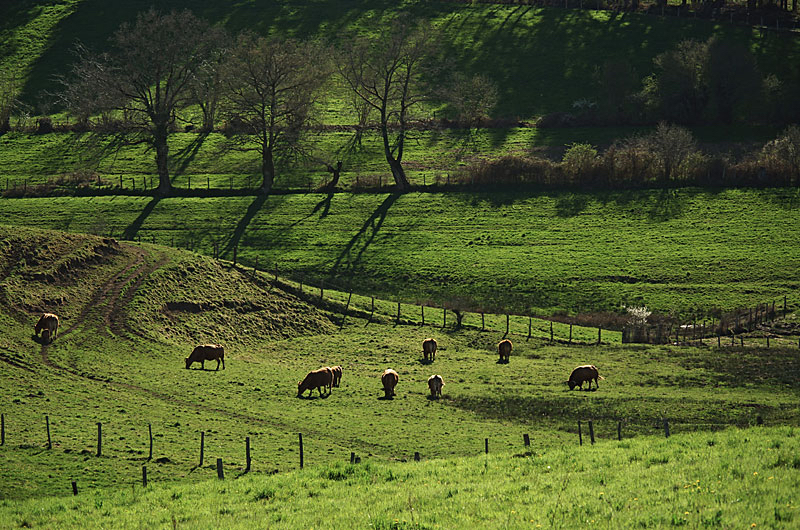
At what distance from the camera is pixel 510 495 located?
21016 millimetres

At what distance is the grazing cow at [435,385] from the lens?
139 ft

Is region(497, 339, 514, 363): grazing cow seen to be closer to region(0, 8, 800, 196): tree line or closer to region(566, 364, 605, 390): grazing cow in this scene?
region(566, 364, 605, 390): grazing cow

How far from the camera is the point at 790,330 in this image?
55.4m

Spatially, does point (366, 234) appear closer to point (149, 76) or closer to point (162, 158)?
point (162, 158)

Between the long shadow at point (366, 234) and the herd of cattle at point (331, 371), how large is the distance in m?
23.7

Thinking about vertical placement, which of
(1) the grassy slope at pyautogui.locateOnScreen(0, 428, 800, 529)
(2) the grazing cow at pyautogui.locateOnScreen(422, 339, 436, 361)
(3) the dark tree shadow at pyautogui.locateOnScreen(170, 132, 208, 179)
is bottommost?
(2) the grazing cow at pyautogui.locateOnScreen(422, 339, 436, 361)

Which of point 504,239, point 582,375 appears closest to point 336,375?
point 582,375

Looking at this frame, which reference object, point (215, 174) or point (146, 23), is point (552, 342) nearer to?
point (215, 174)

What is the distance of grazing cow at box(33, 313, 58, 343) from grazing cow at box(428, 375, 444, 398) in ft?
70.8

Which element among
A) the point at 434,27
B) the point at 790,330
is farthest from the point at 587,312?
the point at 434,27

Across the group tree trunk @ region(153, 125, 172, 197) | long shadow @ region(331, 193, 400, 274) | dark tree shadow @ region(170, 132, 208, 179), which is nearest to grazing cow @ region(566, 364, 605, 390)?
long shadow @ region(331, 193, 400, 274)

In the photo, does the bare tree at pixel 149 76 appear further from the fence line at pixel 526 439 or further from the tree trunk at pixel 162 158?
the fence line at pixel 526 439

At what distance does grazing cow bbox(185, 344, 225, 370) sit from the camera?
4759 centimetres

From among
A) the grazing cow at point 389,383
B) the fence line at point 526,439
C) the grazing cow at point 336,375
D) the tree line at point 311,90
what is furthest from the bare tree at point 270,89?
the fence line at point 526,439
